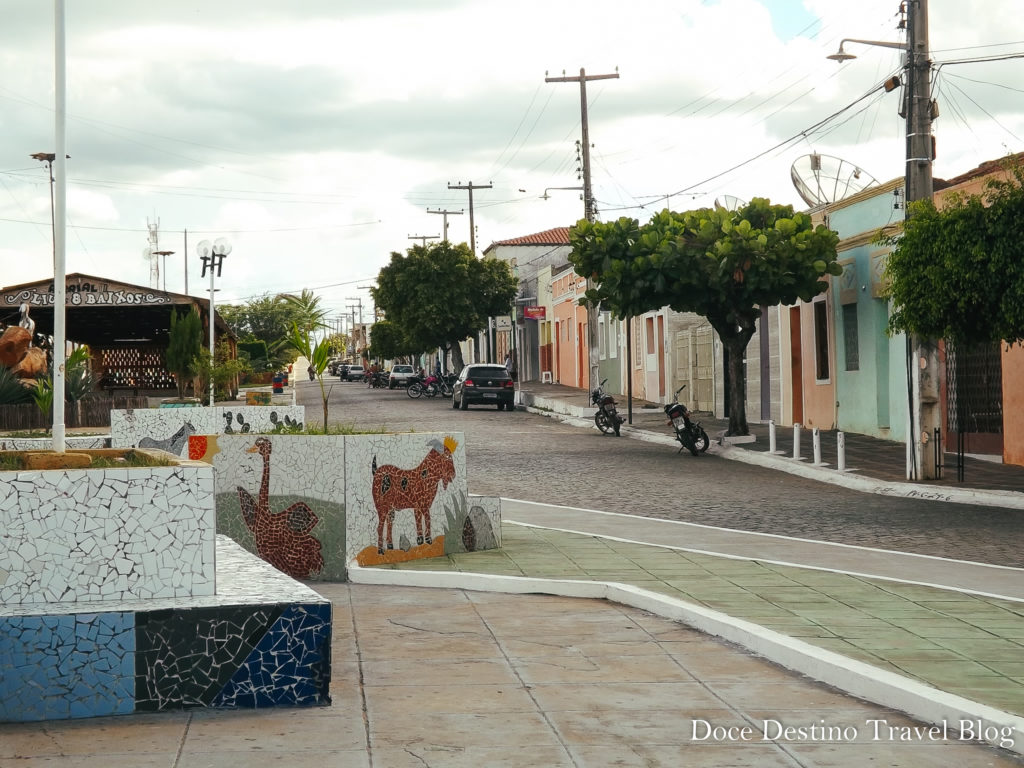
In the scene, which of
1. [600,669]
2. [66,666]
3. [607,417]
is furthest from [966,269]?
[607,417]

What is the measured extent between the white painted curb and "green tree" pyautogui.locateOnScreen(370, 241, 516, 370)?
47.1m

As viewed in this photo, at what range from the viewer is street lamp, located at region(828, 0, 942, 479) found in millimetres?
17625

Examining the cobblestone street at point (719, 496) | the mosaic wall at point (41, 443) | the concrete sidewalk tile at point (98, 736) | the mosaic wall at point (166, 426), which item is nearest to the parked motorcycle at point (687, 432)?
the cobblestone street at point (719, 496)

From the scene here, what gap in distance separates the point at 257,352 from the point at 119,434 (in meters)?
67.9

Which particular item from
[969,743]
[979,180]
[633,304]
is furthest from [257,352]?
[969,743]

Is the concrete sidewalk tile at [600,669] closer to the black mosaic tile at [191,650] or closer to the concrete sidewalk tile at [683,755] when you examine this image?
the concrete sidewalk tile at [683,755]

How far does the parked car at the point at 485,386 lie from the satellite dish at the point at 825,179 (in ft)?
45.4

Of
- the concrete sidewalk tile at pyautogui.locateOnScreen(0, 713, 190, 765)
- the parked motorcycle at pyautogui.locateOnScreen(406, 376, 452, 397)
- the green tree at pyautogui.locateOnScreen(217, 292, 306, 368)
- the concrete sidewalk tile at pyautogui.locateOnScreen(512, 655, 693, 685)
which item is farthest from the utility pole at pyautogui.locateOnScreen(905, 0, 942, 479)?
the green tree at pyautogui.locateOnScreen(217, 292, 306, 368)

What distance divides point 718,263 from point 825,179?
537cm

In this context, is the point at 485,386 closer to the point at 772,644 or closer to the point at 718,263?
the point at 718,263

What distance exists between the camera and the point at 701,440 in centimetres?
2359

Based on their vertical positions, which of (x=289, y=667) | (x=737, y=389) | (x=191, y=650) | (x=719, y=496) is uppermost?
(x=737, y=389)

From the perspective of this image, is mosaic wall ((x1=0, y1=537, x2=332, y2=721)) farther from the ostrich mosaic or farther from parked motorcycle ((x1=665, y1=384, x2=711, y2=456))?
parked motorcycle ((x1=665, y1=384, x2=711, y2=456))

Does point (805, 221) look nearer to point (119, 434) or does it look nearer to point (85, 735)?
point (119, 434)
